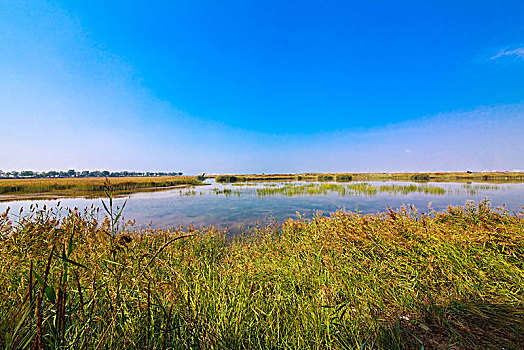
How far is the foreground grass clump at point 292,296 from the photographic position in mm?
1691

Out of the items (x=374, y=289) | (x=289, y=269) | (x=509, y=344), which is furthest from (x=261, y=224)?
(x=509, y=344)

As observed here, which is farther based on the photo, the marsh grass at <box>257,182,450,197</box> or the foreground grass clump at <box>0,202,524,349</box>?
the marsh grass at <box>257,182,450,197</box>

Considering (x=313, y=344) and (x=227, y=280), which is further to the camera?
(x=227, y=280)

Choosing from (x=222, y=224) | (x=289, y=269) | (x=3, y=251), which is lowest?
(x=222, y=224)

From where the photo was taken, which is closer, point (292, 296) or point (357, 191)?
point (292, 296)

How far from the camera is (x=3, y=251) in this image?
2.81 m

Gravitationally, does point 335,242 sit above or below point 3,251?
below

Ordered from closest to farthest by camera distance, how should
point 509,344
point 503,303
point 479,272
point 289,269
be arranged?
point 509,344 < point 503,303 < point 479,272 < point 289,269

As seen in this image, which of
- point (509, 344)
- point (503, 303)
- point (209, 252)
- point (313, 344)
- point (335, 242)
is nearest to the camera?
point (509, 344)

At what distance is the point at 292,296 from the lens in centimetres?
325

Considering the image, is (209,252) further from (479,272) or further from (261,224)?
(479,272)

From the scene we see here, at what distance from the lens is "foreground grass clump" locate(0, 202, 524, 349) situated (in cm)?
169

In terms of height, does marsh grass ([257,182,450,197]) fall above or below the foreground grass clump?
below

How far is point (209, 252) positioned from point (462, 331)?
233 inches
